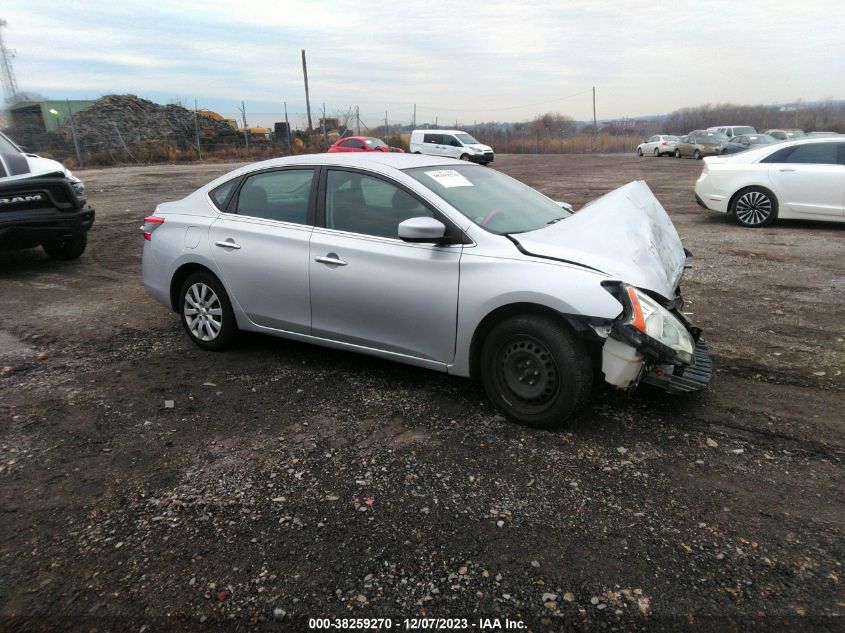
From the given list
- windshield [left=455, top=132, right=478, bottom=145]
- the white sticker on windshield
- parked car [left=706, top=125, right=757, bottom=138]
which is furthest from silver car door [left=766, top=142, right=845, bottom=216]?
parked car [left=706, top=125, right=757, bottom=138]

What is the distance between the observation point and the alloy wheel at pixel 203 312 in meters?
4.91

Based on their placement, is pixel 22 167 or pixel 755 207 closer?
pixel 22 167

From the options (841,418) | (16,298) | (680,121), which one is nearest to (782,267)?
(841,418)

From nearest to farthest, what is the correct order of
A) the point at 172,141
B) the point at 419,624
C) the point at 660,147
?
the point at 419,624
the point at 660,147
the point at 172,141

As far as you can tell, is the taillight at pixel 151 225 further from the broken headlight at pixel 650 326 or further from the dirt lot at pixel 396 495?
the broken headlight at pixel 650 326

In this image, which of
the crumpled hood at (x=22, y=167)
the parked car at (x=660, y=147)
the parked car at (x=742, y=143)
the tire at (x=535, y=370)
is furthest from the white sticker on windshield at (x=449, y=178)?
the parked car at (x=660, y=147)

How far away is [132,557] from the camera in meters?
2.63

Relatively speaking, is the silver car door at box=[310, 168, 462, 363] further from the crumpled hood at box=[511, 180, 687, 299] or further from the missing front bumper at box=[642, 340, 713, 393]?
the missing front bumper at box=[642, 340, 713, 393]

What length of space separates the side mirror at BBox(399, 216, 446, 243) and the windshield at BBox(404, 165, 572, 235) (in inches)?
11.2

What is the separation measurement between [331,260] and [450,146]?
28.0 metres

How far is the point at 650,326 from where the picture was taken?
3.34m

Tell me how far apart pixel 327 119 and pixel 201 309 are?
142ft

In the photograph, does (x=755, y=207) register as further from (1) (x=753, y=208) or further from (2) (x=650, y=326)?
(2) (x=650, y=326)

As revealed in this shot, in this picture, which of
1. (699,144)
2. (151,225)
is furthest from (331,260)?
(699,144)
